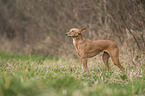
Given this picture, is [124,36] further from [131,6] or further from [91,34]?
[91,34]

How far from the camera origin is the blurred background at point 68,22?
6.48m

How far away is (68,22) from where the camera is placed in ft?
33.0

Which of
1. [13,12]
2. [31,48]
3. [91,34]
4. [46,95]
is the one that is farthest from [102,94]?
[13,12]

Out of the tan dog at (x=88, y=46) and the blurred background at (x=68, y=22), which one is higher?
the blurred background at (x=68, y=22)

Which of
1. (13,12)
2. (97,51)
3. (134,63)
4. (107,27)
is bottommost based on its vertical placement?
(134,63)

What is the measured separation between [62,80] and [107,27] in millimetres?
5164

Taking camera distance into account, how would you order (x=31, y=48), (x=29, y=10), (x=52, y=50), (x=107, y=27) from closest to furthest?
(x=107, y=27), (x=29, y=10), (x=52, y=50), (x=31, y=48)

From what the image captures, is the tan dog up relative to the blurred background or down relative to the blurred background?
down

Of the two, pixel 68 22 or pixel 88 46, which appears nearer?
pixel 88 46

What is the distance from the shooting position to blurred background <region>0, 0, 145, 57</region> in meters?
6.48

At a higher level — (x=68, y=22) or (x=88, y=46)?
(x=68, y=22)

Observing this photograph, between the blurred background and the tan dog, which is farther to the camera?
→ the blurred background

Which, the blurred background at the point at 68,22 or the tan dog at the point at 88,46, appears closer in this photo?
the tan dog at the point at 88,46

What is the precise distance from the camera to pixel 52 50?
11703mm
